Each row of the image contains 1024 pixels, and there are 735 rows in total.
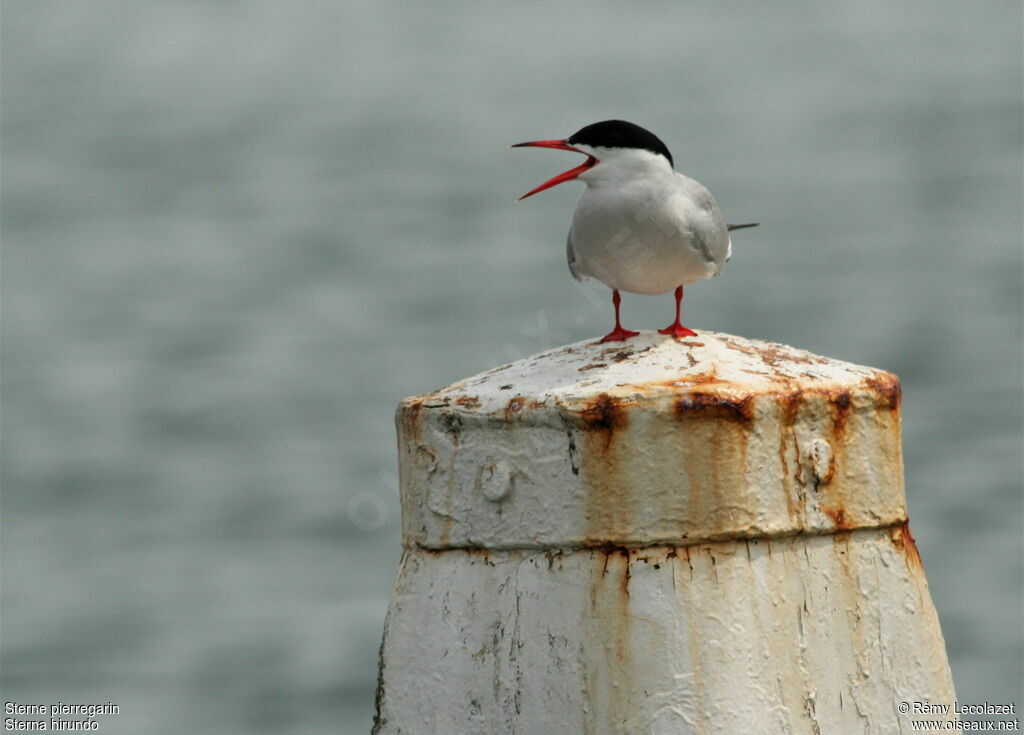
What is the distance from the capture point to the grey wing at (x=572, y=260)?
4547 mm

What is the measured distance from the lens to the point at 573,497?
3.03m

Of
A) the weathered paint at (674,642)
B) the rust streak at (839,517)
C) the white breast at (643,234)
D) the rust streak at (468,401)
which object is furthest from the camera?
the white breast at (643,234)

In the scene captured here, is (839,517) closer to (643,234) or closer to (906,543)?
(906,543)

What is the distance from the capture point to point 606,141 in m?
4.48

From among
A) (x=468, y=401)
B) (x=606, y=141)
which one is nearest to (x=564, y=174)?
(x=606, y=141)

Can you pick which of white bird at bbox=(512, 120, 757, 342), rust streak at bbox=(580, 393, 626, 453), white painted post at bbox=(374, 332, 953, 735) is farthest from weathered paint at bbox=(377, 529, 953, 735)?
white bird at bbox=(512, 120, 757, 342)

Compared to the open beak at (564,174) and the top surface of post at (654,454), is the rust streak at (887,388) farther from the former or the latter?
the open beak at (564,174)

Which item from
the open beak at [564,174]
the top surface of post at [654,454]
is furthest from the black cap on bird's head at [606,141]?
the top surface of post at [654,454]

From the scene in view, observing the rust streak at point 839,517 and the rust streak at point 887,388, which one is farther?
the rust streak at point 887,388

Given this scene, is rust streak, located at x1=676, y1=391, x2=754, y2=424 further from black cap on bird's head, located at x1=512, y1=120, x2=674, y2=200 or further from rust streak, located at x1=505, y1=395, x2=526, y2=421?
black cap on bird's head, located at x1=512, y1=120, x2=674, y2=200

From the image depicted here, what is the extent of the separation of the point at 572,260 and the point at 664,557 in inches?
70.2

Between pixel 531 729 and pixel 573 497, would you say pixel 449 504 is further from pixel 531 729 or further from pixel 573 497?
pixel 531 729

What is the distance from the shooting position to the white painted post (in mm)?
2984

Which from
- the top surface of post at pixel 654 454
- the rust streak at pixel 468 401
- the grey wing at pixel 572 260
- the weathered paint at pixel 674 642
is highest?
the grey wing at pixel 572 260
